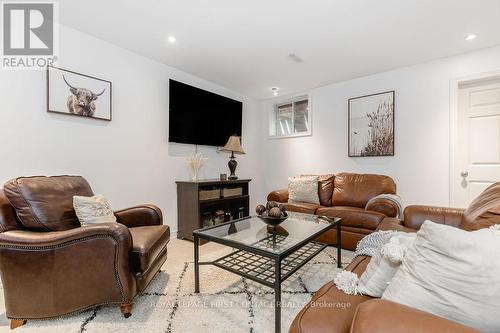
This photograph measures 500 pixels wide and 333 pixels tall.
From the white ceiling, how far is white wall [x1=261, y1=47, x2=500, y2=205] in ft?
0.58

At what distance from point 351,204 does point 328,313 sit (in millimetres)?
2563

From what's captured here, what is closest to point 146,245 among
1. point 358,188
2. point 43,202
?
point 43,202

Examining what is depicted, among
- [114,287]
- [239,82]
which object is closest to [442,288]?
[114,287]

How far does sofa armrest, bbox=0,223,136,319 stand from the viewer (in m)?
1.39

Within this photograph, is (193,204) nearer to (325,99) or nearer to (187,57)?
(187,57)

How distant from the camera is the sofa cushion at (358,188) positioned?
122 inches

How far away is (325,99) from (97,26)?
10.6 ft

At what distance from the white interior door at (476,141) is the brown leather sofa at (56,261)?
3.54 m

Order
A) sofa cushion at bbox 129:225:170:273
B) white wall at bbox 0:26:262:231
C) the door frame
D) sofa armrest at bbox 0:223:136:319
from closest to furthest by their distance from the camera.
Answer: sofa armrest at bbox 0:223:136:319, sofa cushion at bbox 129:225:170:273, white wall at bbox 0:26:262:231, the door frame

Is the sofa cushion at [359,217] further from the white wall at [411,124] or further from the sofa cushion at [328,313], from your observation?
the sofa cushion at [328,313]

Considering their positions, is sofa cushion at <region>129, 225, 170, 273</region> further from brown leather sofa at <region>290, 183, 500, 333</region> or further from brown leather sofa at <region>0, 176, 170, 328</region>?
brown leather sofa at <region>290, 183, 500, 333</region>

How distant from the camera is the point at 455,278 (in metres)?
0.69

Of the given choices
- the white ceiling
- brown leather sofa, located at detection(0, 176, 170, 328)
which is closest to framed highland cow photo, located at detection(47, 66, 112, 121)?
the white ceiling

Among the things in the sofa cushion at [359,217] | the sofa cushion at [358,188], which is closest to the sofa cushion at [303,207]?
the sofa cushion at [359,217]
